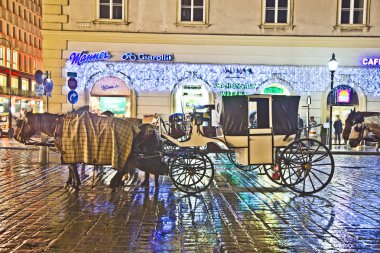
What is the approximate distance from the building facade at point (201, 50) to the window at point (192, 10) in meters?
0.05

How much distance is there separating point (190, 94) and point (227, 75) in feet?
6.88

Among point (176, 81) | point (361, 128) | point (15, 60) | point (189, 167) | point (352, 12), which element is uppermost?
point (15, 60)

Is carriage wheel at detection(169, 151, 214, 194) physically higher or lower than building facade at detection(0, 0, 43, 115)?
lower

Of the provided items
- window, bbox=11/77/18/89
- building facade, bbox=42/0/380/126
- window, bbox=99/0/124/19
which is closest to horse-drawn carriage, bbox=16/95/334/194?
building facade, bbox=42/0/380/126

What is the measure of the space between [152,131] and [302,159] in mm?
3230

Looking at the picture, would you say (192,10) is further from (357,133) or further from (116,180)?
(116,180)

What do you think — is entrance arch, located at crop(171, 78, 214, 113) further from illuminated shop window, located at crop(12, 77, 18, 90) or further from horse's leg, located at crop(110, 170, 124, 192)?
illuminated shop window, located at crop(12, 77, 18, 90)

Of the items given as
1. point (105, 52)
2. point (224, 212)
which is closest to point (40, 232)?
point (224, 212)

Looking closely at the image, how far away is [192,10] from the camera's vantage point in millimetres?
23578

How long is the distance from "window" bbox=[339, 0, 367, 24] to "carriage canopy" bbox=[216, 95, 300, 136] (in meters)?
16.0

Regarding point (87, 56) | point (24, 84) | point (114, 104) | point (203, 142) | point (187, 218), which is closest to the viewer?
point (187, 218)

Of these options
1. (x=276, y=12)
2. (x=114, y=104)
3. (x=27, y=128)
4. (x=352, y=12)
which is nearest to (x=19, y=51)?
(x=114, y=104)

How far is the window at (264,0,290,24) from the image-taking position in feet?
77.9

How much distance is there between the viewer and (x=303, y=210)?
802 centimetres
